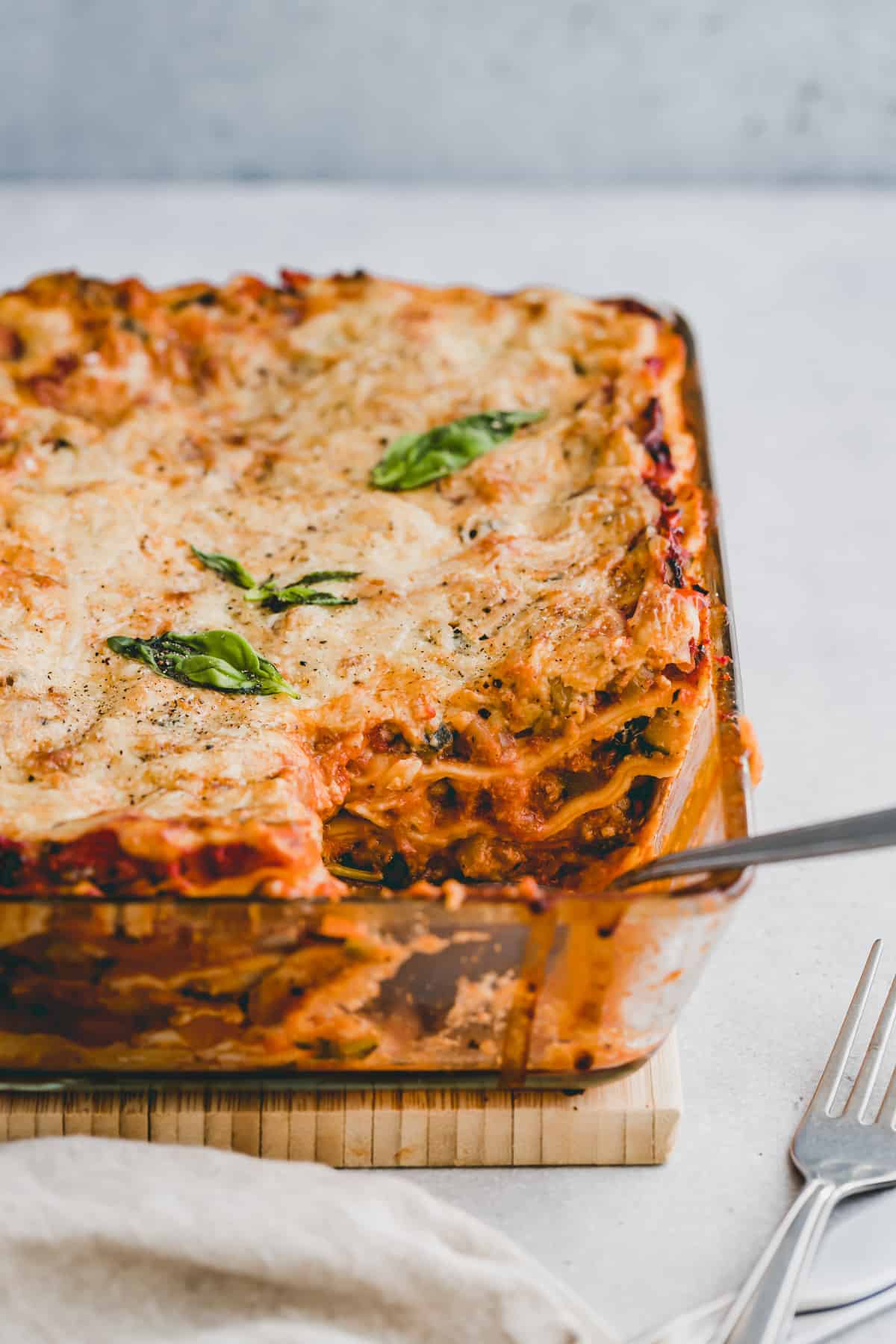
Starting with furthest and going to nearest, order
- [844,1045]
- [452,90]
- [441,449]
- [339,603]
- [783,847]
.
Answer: [452,90]
[441,449]
[339,603]
[844,1045]
[783,847]

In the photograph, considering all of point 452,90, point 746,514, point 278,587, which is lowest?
A: point 278,587

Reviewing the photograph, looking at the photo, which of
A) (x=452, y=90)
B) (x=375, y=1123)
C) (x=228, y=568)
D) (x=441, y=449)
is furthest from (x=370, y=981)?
(x=452, y=90)

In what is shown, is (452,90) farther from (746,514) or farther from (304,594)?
(304,594)

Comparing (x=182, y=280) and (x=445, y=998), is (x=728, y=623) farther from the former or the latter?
(x=182, y=280)

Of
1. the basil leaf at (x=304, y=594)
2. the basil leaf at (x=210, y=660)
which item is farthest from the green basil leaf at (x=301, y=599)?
the basil leaf at (x=210, y=660)

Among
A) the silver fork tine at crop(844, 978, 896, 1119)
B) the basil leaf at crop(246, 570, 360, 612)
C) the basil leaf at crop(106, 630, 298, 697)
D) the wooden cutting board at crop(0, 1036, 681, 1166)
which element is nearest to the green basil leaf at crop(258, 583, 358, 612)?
the basil leaf at crop(246, 570, 360, 612)

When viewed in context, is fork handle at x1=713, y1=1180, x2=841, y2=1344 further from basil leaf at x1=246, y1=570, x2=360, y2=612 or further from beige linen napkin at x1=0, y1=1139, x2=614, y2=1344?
basil leaf at x1=246, y1=570, x2=360, y2=612
